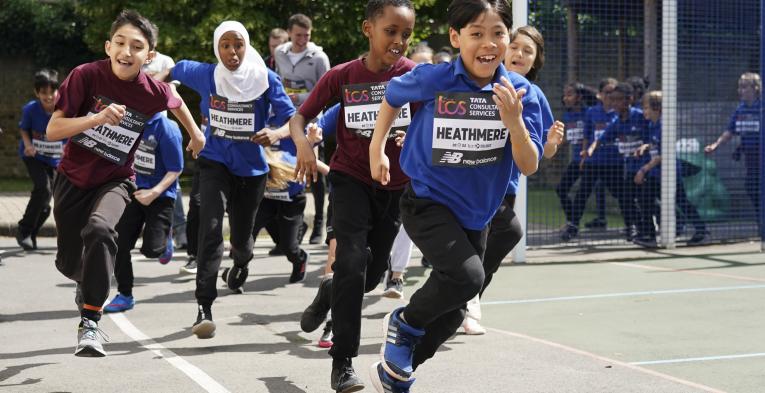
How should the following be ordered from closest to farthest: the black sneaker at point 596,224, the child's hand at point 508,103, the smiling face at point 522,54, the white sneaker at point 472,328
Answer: the child's hand at point 508,103, the smiling face at point 522,54, the white sneaker at point 472,328, the black sneaker at point 596,224

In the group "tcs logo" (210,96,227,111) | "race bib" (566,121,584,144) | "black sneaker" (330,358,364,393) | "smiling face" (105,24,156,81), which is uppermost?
"smiling face" (105,24,156,81)

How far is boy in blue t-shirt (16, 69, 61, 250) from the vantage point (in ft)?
41.1

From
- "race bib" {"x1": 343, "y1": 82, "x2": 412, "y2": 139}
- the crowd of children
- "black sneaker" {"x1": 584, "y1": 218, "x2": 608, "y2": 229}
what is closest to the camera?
the crowd of children

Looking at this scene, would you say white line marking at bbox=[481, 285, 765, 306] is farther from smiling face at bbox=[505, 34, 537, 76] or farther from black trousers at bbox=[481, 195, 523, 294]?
smiling face at bbox=[505, 34, 537, 76]

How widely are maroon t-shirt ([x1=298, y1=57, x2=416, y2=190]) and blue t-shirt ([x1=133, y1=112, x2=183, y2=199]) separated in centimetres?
286

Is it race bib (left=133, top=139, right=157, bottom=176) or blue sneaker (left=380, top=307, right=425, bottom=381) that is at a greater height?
race bib (left=133, top=139, right=157, bottom=176)

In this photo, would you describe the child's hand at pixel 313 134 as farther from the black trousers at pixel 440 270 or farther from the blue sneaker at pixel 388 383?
the blue sneaker at pixel 388 383

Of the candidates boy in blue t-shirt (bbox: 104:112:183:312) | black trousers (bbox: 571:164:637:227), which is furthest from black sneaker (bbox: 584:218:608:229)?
boy in blue t-shirt (bbox: 104:112:183:312)

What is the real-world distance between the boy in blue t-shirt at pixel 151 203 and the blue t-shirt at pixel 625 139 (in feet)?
19.1

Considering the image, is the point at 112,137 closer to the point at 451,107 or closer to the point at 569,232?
the point at 451,107

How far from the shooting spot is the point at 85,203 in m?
6.43

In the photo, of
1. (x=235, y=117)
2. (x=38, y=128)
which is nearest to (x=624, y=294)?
(x=235, y=117)

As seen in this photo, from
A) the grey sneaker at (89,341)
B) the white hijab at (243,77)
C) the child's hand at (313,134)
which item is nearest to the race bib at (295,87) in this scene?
the white hijab at (243,77)

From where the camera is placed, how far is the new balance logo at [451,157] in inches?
203
